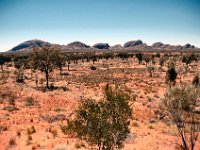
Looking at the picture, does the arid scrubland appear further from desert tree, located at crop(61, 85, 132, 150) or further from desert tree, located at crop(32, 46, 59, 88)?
desert tree, located at crop(61, 85, 132, 150)

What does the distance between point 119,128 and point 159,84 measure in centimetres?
4827

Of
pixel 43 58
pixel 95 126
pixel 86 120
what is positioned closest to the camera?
pixel 95 126

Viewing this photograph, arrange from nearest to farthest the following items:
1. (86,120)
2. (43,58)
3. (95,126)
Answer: (95,126) < (86,120) < (43,58)

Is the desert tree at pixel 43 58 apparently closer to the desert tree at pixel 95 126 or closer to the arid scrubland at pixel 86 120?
the arid scrubland at pixel 86 120

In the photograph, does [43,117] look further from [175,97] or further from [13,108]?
[175,97]

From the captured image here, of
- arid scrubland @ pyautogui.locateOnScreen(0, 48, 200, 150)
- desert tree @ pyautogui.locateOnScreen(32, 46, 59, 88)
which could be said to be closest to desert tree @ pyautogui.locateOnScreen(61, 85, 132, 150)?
arid scrubland @ pyautogui.locateOnScreen(0, 48, 200, 150)

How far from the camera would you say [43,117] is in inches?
1499

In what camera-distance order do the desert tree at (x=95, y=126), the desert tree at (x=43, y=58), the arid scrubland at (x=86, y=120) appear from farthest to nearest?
the desert tree at (x=43, y=58) < the arid scrubland at (x=86, y=120) < the desert tree at (x=95, y=126)

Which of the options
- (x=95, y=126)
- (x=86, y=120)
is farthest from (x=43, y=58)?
(x=95, y=126)

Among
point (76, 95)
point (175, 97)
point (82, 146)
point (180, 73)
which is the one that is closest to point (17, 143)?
point (82, 146)

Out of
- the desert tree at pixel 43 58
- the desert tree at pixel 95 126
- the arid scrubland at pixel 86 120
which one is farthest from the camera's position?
the desert tree at pixel 43 58

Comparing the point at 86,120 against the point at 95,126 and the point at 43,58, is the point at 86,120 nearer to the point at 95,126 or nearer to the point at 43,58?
the point at 95,126

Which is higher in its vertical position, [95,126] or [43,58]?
[43,58]

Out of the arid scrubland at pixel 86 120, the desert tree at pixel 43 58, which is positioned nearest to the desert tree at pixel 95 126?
the arid scrubland at pixel 86 120
